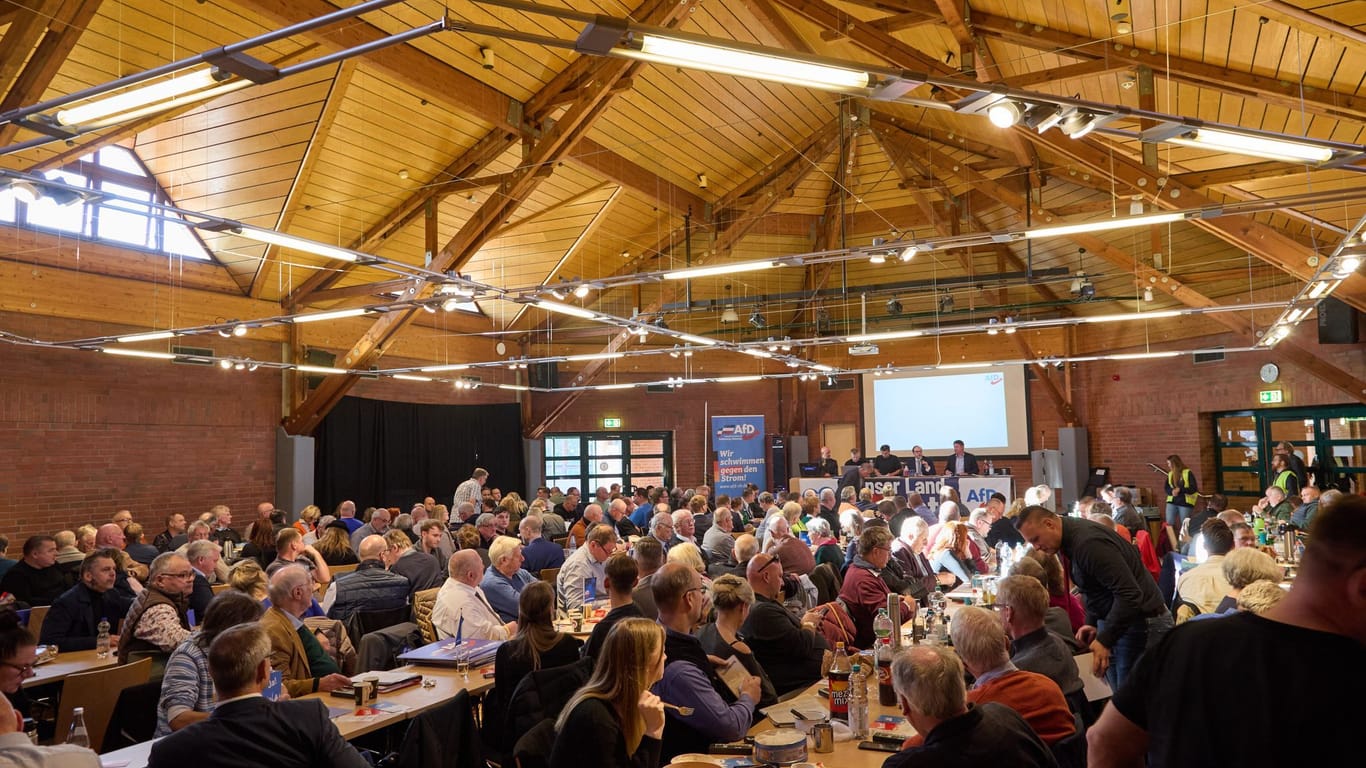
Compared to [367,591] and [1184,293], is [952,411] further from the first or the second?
[367,591]

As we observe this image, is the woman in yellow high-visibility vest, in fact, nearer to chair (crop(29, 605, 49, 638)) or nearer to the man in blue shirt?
the man in blue shirt

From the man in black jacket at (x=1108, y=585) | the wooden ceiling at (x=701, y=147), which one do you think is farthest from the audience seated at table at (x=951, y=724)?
the wooden ceiling at (x=701, y=147)

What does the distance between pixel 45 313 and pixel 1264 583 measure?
12.6 m

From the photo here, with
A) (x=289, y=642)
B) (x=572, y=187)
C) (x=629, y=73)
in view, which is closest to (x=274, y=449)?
(x=572, y=187)

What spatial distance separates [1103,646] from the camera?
4.30 m

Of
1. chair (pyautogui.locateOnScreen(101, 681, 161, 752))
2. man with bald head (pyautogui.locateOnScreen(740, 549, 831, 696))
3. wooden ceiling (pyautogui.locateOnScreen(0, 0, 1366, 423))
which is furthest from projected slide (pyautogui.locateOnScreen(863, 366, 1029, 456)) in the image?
chair (pyautogui.locateOnScreen(101, 681, 161, 752))

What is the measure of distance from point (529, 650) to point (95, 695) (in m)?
2.27

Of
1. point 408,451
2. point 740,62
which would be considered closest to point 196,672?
point 740,62

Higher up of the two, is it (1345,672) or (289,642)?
(1345,672)

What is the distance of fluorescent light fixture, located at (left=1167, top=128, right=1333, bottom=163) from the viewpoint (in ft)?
13.9

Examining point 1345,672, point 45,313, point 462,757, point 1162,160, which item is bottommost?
point 462,757

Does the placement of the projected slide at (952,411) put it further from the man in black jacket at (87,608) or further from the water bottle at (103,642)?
the water bottle at (103,642)

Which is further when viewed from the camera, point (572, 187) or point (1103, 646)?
point (572, 187)

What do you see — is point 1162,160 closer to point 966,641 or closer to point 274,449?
point 966,641
